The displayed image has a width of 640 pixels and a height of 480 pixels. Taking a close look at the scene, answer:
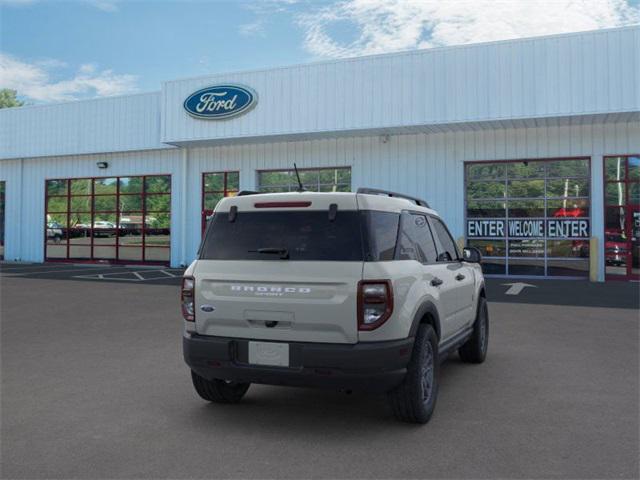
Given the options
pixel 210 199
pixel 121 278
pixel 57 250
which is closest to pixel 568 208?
pixel 210 199

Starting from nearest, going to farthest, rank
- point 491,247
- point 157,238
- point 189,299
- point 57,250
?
point 189,299 → point 491,247 → point 157,238 → point 57,250

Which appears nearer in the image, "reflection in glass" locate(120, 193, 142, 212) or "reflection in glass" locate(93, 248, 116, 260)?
"reflection in glass" locate(120, 193, 142, 212)

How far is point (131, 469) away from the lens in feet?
12.3

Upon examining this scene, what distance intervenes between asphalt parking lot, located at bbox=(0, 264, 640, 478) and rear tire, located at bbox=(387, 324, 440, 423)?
0.11 meters

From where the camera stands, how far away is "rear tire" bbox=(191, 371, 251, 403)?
4973 millimetres

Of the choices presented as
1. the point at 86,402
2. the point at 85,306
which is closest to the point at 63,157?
the point at 85,306

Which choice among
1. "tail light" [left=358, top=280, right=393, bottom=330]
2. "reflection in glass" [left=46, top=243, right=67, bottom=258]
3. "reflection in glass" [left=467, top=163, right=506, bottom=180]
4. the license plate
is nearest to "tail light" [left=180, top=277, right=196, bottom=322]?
the license plate

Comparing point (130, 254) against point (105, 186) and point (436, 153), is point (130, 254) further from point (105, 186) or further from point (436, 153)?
point (436, 153)


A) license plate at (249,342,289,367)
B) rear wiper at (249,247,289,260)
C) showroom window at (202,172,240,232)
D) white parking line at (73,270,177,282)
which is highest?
showroom window at (202,172,240,232)

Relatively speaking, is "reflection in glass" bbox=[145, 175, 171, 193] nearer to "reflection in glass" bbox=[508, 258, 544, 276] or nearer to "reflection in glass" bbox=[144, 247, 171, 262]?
"reflection in glass" bbox=[144, 247, 171, 262]

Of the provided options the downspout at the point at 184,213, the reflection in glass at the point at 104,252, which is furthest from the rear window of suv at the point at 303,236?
the reflection in glass at the point at 104,252

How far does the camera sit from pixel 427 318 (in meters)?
4.88

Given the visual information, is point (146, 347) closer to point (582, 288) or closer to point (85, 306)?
point (85, 306)

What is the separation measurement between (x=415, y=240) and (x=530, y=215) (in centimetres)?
1426
